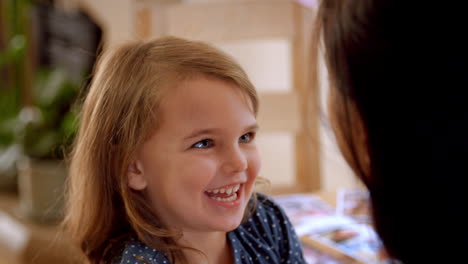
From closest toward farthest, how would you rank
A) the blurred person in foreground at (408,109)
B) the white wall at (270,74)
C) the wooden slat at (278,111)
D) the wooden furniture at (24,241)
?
the blurred person in foreground at (408,109) < the wooden slat at (278,111) < the wooden furniture at (24,241) < the white wall at (270,74)

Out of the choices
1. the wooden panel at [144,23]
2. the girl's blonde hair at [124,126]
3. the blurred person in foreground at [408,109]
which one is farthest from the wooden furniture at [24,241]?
the blurred person in foreground at [408,109]

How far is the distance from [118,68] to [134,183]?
20cm

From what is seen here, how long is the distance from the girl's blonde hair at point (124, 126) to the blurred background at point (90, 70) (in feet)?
4.35

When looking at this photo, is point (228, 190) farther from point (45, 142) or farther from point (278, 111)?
point (45, 142)

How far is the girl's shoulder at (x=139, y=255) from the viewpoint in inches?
32.0

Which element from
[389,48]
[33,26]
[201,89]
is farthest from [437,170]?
[33,26]

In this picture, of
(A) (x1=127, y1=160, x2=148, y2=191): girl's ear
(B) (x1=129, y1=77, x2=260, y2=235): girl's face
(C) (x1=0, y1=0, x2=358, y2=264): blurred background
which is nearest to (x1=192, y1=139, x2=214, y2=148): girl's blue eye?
(B) (x1=129, y1=77, x2=260, y2=235): girl's face

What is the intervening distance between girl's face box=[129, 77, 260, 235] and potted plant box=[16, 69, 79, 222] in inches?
78.8

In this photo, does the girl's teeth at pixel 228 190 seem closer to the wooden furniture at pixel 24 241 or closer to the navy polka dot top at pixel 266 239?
the navy polka dot top at pixel 266 239

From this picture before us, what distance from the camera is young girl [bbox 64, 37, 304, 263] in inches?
32.0

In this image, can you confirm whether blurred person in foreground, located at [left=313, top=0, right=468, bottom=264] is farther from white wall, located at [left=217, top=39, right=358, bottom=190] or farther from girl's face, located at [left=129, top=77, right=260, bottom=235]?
white wall, located at [left=217, top=39, right=358, bottom=190]

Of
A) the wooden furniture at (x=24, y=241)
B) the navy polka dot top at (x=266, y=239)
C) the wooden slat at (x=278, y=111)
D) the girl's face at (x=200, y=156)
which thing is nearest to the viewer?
the girl's face at (x=200, y=156)

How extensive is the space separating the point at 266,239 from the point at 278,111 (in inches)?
50.7

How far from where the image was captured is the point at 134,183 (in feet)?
2.81
